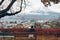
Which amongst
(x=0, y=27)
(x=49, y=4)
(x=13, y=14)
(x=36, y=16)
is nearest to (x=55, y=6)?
(x=49, y=4)

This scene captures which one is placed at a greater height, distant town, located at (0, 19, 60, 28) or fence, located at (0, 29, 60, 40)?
distant town, located at (0, 19, 60, 28)

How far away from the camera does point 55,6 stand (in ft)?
8.95

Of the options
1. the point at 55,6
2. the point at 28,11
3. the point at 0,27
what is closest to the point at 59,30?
the point at 55,6

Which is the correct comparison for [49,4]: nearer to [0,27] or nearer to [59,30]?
[59,30]

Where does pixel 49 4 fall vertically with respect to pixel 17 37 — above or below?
above

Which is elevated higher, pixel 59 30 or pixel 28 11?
pixel 28 11

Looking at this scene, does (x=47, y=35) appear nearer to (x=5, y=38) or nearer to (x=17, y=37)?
(x=17, y=37)

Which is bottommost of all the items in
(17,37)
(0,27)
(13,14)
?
(17,37)

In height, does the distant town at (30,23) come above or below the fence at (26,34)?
above

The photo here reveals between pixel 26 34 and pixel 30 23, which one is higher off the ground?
pixel 30 23

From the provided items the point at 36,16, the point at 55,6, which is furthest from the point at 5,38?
the point at 55,6

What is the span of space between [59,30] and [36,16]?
1.39 ft

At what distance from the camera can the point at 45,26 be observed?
8.79ft

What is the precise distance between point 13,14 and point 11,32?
292mm
